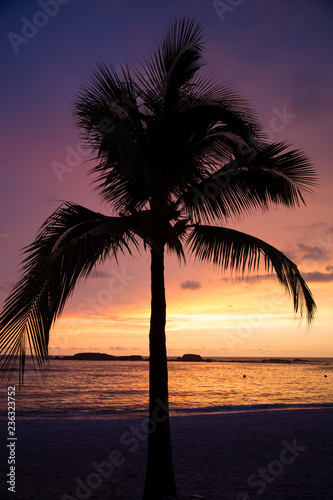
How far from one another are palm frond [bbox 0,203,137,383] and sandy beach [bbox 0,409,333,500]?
396 centimetres

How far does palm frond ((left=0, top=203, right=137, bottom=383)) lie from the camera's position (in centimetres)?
412

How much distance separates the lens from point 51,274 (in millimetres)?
4371

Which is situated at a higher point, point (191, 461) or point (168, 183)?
point (168, 183)

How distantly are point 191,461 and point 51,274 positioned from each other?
7422mm

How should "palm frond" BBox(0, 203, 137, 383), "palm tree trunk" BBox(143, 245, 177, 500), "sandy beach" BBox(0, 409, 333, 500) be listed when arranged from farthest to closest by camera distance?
1. "sandy beach" BBox(0, 409, 333, 500)
2. "palm tree trunk" BBox(143, 245, 177, 500)
3. "palm frond" BBox(0, 203, 137, 383)

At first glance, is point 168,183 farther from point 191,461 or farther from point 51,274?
point 191,461

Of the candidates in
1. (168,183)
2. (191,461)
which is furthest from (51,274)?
(191,461)

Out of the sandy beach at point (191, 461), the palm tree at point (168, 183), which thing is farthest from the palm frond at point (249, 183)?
the sandy beach at point (191, 461)

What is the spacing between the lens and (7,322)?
4.09 metres

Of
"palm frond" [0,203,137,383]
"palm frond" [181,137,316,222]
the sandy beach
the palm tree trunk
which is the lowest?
the sandy beach

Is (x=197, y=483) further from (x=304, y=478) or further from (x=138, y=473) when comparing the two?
(x=304, y=478)

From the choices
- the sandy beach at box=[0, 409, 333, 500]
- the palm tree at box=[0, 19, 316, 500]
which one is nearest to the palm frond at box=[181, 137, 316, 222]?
the palm tree at box=[0, 19, 316, 500]

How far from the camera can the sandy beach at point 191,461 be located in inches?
290

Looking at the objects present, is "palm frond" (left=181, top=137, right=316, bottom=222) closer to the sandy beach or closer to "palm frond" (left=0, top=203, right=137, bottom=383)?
"palm frond" (left=0, top=203, right=137, bottom=383)
